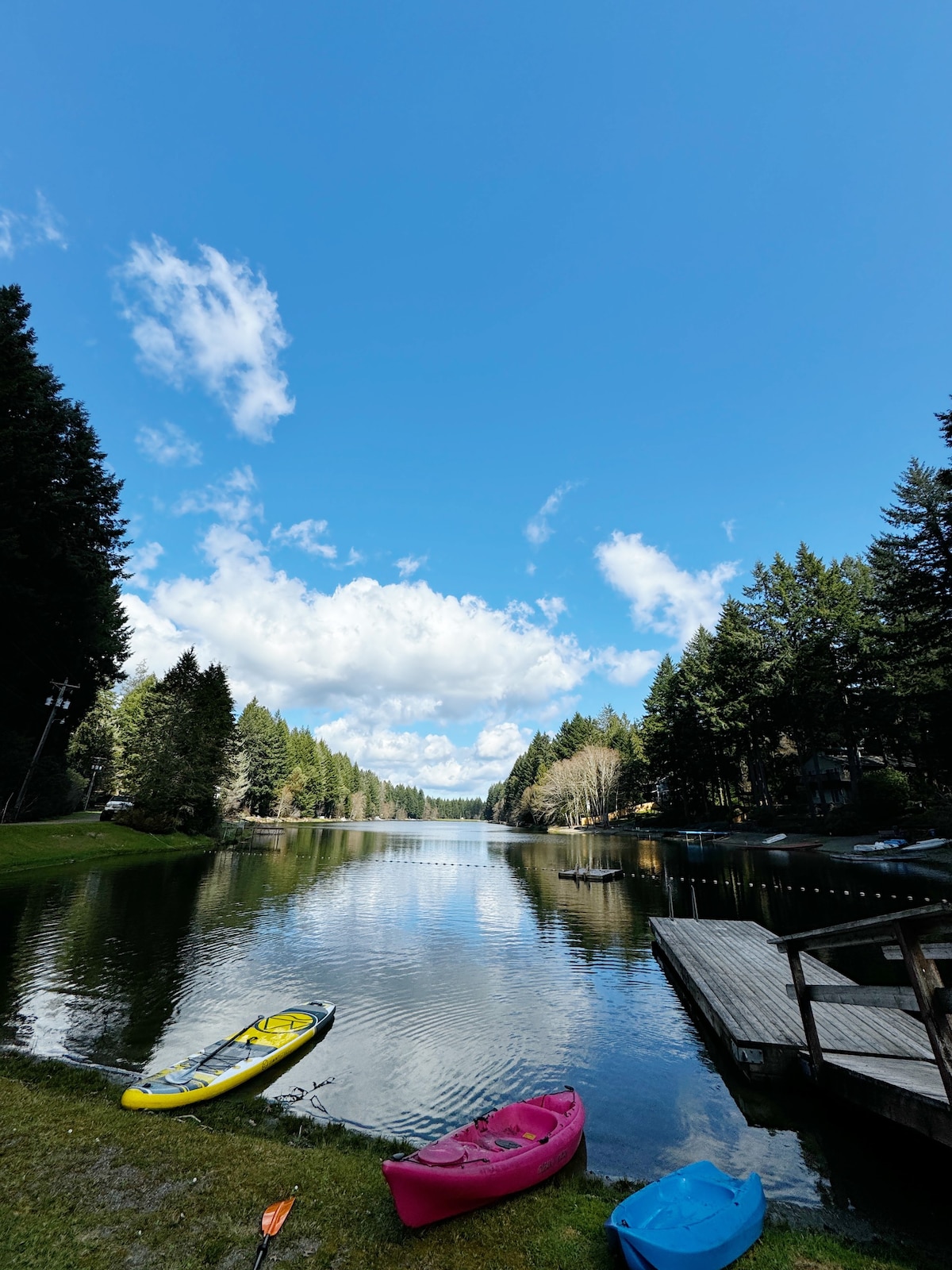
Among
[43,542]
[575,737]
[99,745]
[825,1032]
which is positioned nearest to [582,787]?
[575,737]

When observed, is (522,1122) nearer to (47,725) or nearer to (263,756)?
(47,725)

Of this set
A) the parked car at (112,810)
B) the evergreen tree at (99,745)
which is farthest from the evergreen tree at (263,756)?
the parked car at (112,810)

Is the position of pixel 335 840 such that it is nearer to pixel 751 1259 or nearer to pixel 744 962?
pixel 744 962

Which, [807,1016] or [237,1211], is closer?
[237,1211]

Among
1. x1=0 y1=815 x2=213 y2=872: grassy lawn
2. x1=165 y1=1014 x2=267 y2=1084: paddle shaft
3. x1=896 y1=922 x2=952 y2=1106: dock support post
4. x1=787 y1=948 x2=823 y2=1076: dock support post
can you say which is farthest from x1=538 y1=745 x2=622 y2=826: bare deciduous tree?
x1=896 y1=922 x2=952 y2=1106: dock support post

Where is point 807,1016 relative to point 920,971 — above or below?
below

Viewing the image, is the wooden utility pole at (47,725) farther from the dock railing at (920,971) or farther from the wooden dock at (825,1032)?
the dock railing at (920,971)

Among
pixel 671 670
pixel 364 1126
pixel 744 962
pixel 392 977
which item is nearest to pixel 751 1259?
pixel 364 1126

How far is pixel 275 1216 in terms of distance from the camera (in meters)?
5.70

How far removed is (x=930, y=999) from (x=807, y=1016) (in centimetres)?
376

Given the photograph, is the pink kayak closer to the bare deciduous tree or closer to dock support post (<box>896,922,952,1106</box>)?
dock support post (<box>896,922,952,1106</box>)

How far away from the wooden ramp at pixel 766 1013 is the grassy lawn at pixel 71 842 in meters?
35.6

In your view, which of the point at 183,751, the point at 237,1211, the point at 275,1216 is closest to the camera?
the point at 275,1216

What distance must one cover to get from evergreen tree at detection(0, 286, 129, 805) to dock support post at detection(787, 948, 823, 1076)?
33998 millimetres
